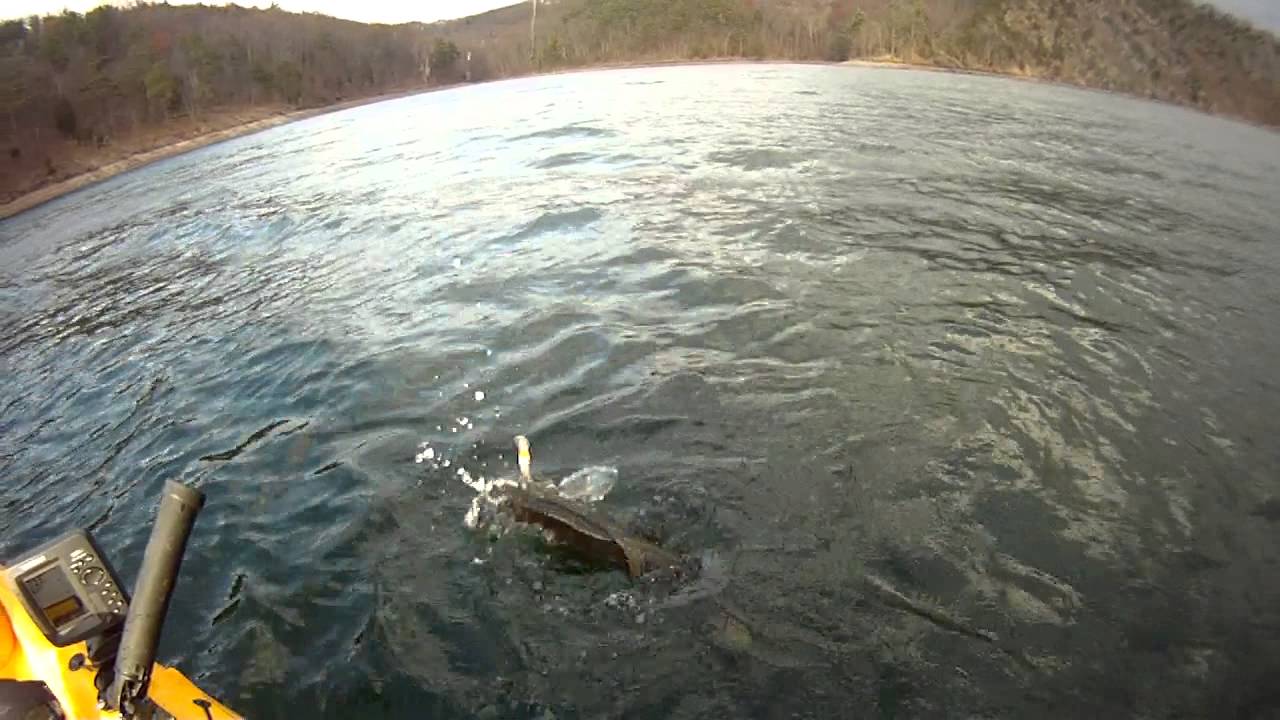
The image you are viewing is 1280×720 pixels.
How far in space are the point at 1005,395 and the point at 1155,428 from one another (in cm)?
185

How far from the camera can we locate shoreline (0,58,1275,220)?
180 ft

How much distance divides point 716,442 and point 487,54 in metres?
178

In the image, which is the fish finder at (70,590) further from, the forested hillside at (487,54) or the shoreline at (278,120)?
the forested hillside at (487,54)

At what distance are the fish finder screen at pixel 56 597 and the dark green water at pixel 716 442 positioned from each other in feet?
8.72

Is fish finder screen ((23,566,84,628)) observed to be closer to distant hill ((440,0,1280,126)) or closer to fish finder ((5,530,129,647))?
fish finder ((5,530,129,647))

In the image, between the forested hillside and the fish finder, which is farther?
the forested hillside

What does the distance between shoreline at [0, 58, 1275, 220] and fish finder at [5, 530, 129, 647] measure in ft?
198

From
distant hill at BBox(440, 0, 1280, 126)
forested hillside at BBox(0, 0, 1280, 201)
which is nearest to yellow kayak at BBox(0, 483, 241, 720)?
forested hillside at BBox(0, 0, 1280, 201)

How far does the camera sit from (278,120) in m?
91.8

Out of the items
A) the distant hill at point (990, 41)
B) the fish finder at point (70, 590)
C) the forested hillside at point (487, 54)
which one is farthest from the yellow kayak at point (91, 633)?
the distant hill at point (990, 41)

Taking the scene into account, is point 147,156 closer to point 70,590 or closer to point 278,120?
point 278,120

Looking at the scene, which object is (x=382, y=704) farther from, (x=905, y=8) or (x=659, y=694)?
(x=905, y=8)

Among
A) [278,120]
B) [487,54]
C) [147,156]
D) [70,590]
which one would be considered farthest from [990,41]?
[70,590]

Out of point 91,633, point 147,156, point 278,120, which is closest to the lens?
point 91,633
